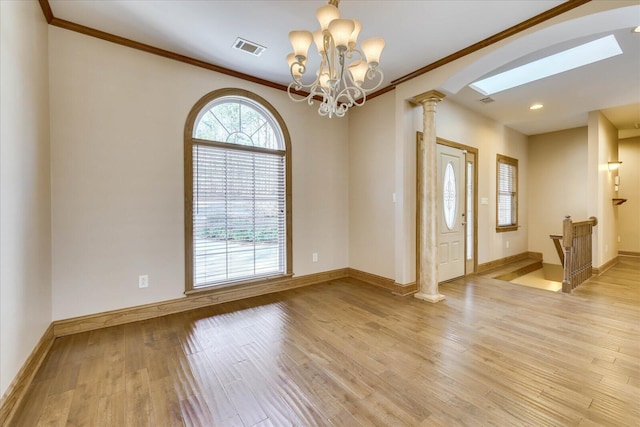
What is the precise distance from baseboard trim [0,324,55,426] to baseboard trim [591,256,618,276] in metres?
6.99

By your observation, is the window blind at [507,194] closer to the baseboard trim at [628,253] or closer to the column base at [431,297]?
the baseboard trim at [628,253]

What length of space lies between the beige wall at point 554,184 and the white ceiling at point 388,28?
2441 mm

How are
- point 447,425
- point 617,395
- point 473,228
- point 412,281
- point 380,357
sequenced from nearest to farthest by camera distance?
point 447,425
point 617,395
point 380,357
point 412,281
point 473,228

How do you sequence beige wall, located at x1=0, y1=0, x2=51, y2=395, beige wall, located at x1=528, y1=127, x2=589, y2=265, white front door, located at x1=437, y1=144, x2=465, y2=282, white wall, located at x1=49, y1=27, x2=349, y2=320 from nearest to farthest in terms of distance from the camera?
beige wall, located at x1=0, y1=0, x2=51, y2=395
white wall, located at x1=49, y1=27, x2=349, y2=320
white front door, located at x1=437, y1=144, x2=465, y2=282
beige wall, located at x1=528, y1=127, x2=589, y2=265

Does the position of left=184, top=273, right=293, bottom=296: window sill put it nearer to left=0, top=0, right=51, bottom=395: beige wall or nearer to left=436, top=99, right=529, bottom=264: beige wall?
left=0, top=0, right=51, bottom=395: beige wall

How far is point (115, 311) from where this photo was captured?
275cm


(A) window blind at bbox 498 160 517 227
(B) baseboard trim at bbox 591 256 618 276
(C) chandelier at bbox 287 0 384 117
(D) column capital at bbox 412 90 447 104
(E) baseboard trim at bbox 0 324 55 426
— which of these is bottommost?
(E) baseboard trim at bbox 0 324 55 426

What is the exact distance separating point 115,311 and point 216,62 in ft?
9.56

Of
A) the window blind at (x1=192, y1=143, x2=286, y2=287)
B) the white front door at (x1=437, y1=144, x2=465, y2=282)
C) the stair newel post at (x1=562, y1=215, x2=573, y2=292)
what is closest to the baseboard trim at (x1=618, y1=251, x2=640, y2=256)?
the stair newel post at (x1=562, y1=215, x2=573, y2=292)

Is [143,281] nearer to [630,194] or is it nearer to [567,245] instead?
[567,245]

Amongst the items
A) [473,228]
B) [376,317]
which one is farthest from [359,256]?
[473,228]

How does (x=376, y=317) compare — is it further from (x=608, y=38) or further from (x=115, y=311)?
(x=608, y=38)

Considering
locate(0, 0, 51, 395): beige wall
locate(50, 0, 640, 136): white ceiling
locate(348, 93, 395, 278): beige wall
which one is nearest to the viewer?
locate(0, 0, 51, 395): beige wall

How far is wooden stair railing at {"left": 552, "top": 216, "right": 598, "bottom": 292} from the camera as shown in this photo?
3.72 metres
